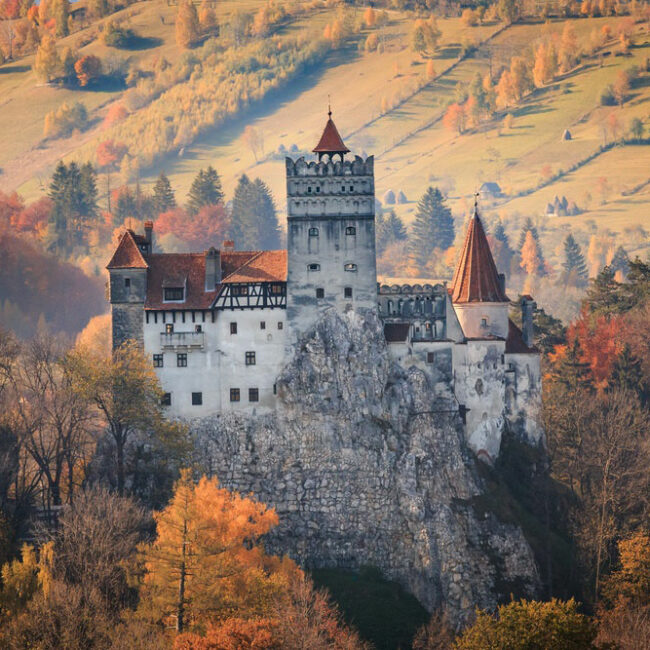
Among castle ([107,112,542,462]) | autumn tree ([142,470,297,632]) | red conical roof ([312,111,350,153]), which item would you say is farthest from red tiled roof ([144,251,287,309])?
autumn tree ([142,470,297,632])

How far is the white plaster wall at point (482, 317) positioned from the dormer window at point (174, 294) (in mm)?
17024

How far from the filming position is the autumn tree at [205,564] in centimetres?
7756

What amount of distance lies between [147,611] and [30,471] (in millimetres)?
19703

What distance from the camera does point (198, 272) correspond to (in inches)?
3664

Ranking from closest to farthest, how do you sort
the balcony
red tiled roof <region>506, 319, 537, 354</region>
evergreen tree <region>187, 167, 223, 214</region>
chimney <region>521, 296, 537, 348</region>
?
the balcony
red tiled roof <region>506, 319, 537, 354</region>
chimney <region>521, 296, 537, 348</region>
evergreen tree <region>187, 167, 223, 214</region>

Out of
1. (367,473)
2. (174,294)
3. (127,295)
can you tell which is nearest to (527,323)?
(367,473)

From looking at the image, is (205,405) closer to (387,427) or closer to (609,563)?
(387,427)

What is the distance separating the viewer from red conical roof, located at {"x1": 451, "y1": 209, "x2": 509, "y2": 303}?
95.4 meters

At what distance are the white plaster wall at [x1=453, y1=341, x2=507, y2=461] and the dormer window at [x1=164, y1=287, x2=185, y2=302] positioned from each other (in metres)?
16.8

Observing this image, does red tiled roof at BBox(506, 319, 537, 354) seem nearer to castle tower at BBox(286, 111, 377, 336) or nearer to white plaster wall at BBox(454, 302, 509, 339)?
white plaster wall at BBox(454, 302, 509, 339)

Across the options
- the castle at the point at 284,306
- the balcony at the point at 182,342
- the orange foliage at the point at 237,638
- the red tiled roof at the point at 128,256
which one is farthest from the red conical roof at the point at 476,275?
the orange foliage at the point at 237,638

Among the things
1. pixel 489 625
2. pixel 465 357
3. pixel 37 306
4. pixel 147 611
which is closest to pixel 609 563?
pixel 465 357

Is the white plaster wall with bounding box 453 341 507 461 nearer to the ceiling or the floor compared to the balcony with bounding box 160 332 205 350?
nearer to the floor

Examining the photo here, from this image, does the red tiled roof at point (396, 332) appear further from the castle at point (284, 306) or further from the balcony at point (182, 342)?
the balcony at point (182, 342)
